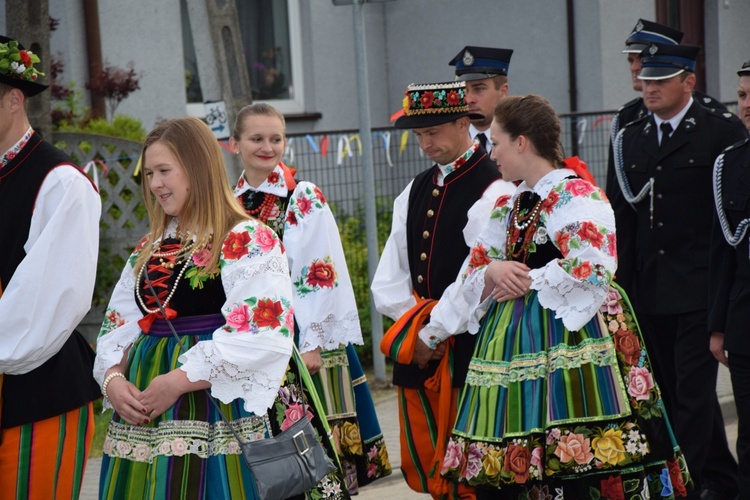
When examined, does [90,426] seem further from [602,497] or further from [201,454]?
[602,497]

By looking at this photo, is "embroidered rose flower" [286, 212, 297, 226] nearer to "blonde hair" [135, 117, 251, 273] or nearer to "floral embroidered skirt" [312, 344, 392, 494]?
"floral embroidered skirt" [312, 344, 392, 494]

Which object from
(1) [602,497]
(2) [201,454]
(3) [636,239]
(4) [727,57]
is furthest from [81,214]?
(4) [727,57]

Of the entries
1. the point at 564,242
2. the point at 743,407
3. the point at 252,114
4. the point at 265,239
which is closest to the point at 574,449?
the point at 564,242

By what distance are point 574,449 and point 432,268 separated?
1145mm

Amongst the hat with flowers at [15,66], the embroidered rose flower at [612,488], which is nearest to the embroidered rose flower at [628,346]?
the embroidered rose flower at [612,488]

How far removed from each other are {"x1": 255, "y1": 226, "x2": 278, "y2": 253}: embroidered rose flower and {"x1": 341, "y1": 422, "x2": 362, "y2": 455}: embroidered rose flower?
1.66 m

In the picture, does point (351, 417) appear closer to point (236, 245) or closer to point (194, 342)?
point (194, 342)

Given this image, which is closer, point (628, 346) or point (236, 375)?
point (236, 375)

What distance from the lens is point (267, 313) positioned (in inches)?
132

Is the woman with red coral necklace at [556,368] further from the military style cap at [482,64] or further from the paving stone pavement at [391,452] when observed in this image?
the paving stone pavement at [391,452]

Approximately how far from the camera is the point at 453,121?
4.77m

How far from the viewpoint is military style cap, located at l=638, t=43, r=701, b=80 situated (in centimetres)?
550

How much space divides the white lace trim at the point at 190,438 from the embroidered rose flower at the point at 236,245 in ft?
1.66

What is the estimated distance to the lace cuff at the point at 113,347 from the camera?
3.61 meters
